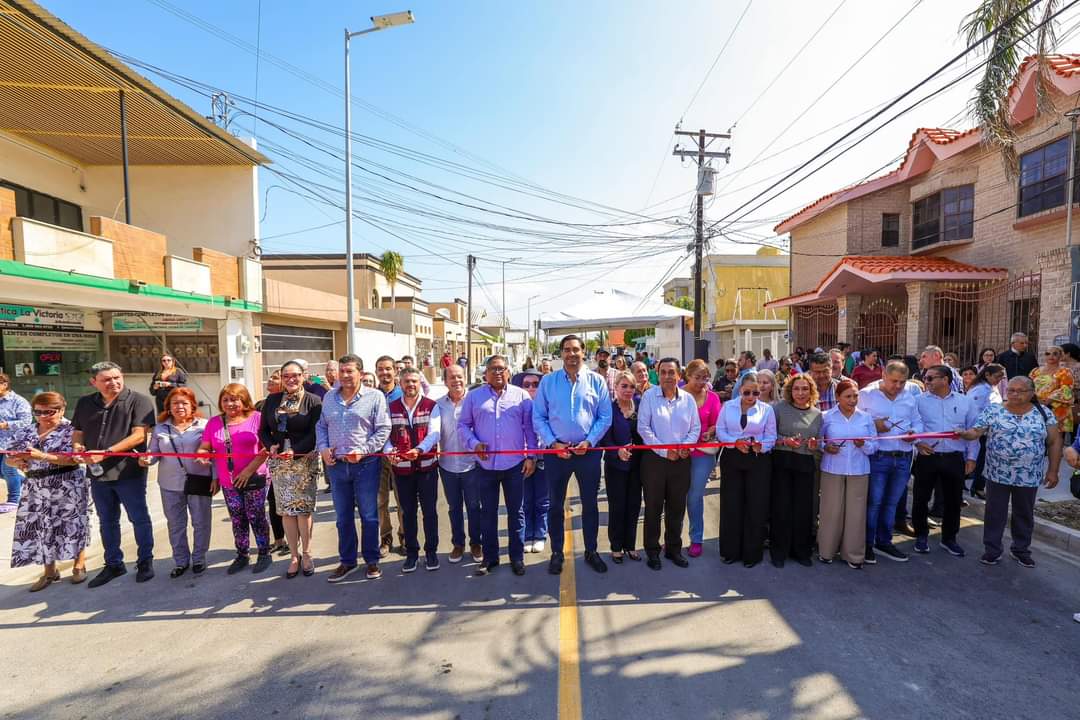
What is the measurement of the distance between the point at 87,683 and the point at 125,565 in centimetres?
212

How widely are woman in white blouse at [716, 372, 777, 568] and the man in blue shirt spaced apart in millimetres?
1139

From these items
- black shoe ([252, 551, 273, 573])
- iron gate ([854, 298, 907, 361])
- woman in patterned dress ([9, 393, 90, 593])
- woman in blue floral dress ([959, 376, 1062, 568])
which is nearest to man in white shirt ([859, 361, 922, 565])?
woman in blue floral dress ([959, 376, 1062, 568])

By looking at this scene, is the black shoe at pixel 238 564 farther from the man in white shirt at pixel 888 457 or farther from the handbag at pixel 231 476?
the man in white shirt at pixel 888 457

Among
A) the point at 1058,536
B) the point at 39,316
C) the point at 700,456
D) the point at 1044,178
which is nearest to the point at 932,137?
the point at 1044,178

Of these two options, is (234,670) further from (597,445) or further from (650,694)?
(597,445)

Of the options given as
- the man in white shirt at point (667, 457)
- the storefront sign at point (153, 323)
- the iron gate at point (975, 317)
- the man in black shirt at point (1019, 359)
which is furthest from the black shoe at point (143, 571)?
the iron gate at point (975, 317)

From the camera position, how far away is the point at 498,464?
15.2 feet

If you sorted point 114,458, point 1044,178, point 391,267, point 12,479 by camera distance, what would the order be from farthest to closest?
point 391,267, point 1044,178, point 12,479, point 114,458

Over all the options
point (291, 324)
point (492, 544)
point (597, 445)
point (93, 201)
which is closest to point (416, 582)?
point (492, 544)

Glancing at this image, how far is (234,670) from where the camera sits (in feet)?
10.8

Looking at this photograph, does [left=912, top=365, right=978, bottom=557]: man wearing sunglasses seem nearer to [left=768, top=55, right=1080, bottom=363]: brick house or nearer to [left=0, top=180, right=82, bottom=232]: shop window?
[left=768, top=55, right=1080, bottom=363]: brick house

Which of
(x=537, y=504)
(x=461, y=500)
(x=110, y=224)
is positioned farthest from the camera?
(x=110, y=224)

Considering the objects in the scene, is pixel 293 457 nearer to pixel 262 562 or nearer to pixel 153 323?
pixel 262 562

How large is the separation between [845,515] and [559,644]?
290 cm
